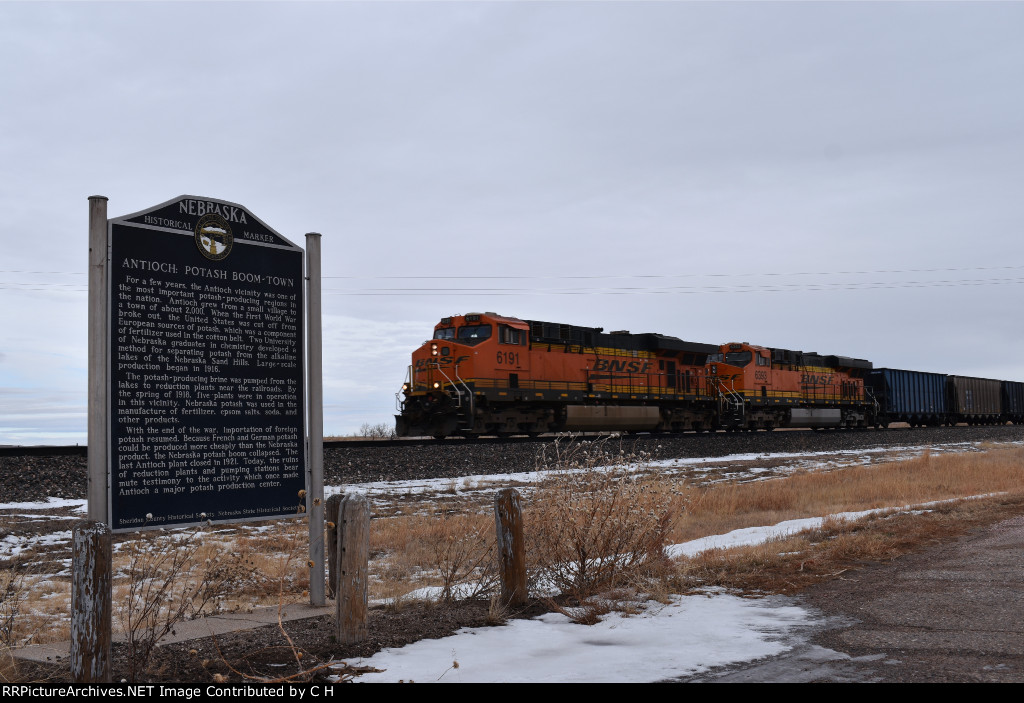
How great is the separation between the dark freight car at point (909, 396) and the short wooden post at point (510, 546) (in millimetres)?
48080

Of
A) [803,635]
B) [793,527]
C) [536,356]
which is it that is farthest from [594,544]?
Answer: [536,356]

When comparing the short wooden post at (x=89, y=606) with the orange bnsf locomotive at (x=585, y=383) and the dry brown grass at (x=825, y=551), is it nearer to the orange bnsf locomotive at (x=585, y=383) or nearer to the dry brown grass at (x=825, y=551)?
the dry brown grass at (x=825, y=551)

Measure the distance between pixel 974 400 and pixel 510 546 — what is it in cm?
6138

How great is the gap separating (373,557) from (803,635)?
18.8ft

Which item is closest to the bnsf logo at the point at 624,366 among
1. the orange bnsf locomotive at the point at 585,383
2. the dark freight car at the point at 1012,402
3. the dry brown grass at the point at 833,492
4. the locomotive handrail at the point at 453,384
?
the orange bnsf locomotive at the point at 585,383

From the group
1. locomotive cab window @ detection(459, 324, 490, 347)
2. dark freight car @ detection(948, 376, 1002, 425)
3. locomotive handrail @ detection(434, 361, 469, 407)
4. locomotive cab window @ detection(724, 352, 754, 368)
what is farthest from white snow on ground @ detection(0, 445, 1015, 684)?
dark freight car @ detection(948, 376, 1002, 425)

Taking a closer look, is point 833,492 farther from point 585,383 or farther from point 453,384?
point 585,383

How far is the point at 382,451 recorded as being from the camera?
1948 centimetres

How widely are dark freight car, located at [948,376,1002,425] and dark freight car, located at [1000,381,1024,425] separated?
3.20ft

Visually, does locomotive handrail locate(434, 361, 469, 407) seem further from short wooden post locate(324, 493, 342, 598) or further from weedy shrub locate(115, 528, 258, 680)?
short wooden post locate(324, 493, 342, 598)

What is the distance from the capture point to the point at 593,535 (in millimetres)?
7332

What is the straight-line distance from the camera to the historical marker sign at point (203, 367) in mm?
5660

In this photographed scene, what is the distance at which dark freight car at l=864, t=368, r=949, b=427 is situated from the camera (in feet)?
163
